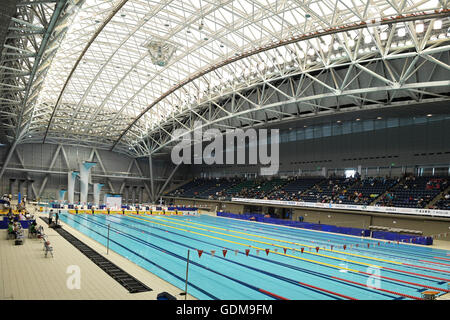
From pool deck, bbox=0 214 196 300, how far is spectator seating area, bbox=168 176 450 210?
2298 centimetres

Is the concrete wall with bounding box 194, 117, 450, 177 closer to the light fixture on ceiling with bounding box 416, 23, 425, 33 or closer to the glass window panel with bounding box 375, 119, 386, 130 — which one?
the glass window panel with bounding box 375, 119, 386, 130

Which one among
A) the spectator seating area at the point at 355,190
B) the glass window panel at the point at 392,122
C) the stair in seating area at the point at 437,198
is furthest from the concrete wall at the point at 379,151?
the stair in seating area at the point at 437,198

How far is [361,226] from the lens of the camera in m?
28.4

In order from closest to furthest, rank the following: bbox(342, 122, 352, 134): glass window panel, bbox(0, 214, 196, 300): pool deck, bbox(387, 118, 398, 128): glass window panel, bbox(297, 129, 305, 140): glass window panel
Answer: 1. bbox(0, 214, 196, 300): pool deck
2. bbox(387, 118, 398, 128): glass window panel
3. bbox(342, 122, 352, 134): glass window panel
4. bbox(297, 129, 305, 140): glass window panel

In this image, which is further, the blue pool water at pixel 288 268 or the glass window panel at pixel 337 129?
the glass window panel at pixel 337 129

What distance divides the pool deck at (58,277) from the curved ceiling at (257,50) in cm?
942

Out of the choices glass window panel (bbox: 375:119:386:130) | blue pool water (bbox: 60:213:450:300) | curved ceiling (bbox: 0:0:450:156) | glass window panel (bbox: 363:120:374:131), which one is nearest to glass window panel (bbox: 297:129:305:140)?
glass window panel (bbox: 363:120:374:131)

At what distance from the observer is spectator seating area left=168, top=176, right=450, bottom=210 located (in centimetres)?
A: 2638

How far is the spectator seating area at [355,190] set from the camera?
2638 cm

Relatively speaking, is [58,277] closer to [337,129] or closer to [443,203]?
[443,203]

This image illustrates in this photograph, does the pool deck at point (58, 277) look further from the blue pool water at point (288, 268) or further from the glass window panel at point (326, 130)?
the glass window panel at point (326, 130)

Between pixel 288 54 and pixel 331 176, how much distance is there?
1735cm

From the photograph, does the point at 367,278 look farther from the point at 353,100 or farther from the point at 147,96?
the point at 147,96
